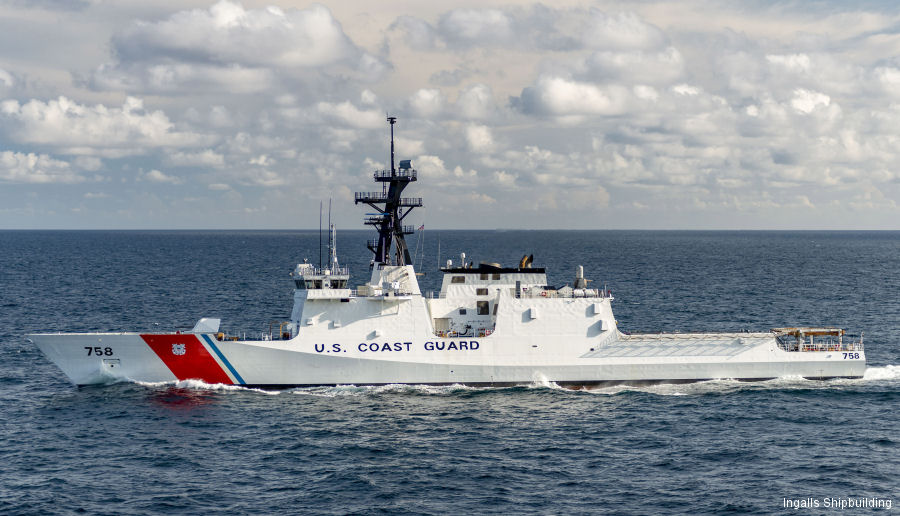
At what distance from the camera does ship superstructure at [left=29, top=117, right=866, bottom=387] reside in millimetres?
31125

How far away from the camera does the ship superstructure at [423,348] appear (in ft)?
102

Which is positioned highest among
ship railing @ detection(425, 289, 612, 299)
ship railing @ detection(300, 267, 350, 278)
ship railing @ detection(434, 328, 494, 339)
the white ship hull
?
ship railing @ detection(300, 267, 350, 278)

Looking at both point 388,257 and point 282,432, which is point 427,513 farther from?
point 388,257

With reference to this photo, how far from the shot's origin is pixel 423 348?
105 ft

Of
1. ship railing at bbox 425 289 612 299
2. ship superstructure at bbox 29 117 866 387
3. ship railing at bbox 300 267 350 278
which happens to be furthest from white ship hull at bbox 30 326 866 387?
ship railing at bbox 300 267 350 278

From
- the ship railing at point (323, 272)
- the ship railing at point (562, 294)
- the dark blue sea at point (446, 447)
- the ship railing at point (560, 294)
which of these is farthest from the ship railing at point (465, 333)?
the ship railing at point (323, 272)

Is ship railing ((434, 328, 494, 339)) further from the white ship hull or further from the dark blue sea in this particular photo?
the dark blue sea

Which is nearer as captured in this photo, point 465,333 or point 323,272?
point 323,272

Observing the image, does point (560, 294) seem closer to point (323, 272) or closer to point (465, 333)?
point (465, 333)

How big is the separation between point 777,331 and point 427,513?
20.1 metres

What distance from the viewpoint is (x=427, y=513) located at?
2000 cm

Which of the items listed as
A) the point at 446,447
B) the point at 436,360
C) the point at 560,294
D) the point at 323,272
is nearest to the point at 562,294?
the point at 560,294

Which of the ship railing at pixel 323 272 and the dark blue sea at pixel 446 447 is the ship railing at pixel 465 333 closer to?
the dark blue sea at pixel 446 447

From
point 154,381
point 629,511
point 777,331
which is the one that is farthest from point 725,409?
point 154,381
